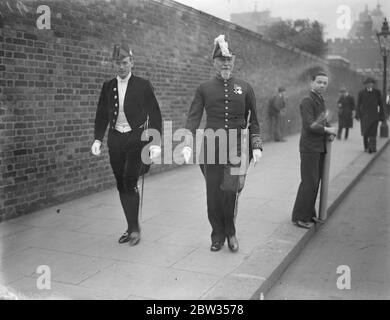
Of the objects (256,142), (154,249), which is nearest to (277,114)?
(256,142)

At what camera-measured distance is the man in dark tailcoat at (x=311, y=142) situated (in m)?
5.49

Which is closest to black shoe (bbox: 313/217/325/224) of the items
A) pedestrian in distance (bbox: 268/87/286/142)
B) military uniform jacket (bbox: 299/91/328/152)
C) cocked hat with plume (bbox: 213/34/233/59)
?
military uniform jacket (bbox: 299/91/328/152)

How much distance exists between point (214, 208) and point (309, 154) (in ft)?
4.72

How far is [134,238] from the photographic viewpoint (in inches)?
194

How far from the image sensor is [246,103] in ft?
15.4

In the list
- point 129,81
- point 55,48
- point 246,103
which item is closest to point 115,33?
point 55,48

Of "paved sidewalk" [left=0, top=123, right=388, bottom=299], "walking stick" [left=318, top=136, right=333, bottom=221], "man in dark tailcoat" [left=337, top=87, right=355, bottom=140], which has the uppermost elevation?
"man in dark tailcoat" [left=337, top=87, right=355, bottom=140]

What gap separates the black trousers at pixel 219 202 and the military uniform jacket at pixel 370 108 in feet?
26.9

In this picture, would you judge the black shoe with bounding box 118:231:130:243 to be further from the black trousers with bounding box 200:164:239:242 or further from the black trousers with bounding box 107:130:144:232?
the black trousers with bounding box 200:164:239:242

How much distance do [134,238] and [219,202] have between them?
899mm

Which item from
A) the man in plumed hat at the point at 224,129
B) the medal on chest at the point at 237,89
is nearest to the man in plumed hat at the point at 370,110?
the man in plumed hat at the point at 224,129

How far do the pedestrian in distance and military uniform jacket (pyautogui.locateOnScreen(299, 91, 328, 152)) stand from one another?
9384 mm

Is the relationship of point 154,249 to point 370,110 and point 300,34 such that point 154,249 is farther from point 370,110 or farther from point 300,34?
point 300,34

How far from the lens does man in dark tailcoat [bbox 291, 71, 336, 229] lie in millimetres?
5488
